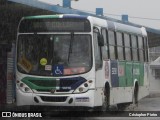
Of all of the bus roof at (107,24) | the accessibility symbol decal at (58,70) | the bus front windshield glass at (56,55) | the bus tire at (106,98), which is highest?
the bus roof at (107,24)

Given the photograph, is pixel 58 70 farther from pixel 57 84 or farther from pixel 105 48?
pixel 105 48

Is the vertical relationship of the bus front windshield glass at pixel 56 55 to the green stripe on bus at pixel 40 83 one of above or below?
above

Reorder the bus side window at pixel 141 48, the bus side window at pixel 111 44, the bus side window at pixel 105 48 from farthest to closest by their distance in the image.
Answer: the bus side window at pixel 141 48, the bus side window at pixel 111 44, the bus side window at pixel 105 48

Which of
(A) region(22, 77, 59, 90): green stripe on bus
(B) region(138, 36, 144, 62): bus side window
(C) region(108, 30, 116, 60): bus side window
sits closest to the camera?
(A) region(22, 77, 59, 90): green stripe on bus

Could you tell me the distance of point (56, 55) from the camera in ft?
49.6

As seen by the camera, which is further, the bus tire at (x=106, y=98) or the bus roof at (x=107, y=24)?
the bus tire at (x=106, y=98)

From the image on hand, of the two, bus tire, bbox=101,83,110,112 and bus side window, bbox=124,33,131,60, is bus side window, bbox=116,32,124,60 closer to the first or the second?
bus side window, bbox=124,33,131,60

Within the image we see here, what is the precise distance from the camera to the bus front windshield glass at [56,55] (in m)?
15.0

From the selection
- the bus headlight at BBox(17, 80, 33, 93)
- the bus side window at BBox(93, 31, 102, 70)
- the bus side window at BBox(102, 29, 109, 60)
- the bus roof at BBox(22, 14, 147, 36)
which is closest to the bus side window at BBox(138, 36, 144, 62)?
the bus roof at BBox(22, 14, 147, 36)

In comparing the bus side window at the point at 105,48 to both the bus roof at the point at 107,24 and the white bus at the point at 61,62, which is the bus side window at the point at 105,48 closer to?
the white bus at the point at 61,62

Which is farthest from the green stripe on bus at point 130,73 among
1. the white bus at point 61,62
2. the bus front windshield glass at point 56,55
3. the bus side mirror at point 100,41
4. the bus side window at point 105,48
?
the bus front windshield glass at point 56,55

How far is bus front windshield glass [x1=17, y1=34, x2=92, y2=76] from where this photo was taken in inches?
591

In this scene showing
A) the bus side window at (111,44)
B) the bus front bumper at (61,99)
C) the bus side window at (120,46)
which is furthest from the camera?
the bus side window at (120,46)

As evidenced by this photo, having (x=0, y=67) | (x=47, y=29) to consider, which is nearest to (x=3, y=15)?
(x=0, y=67)
